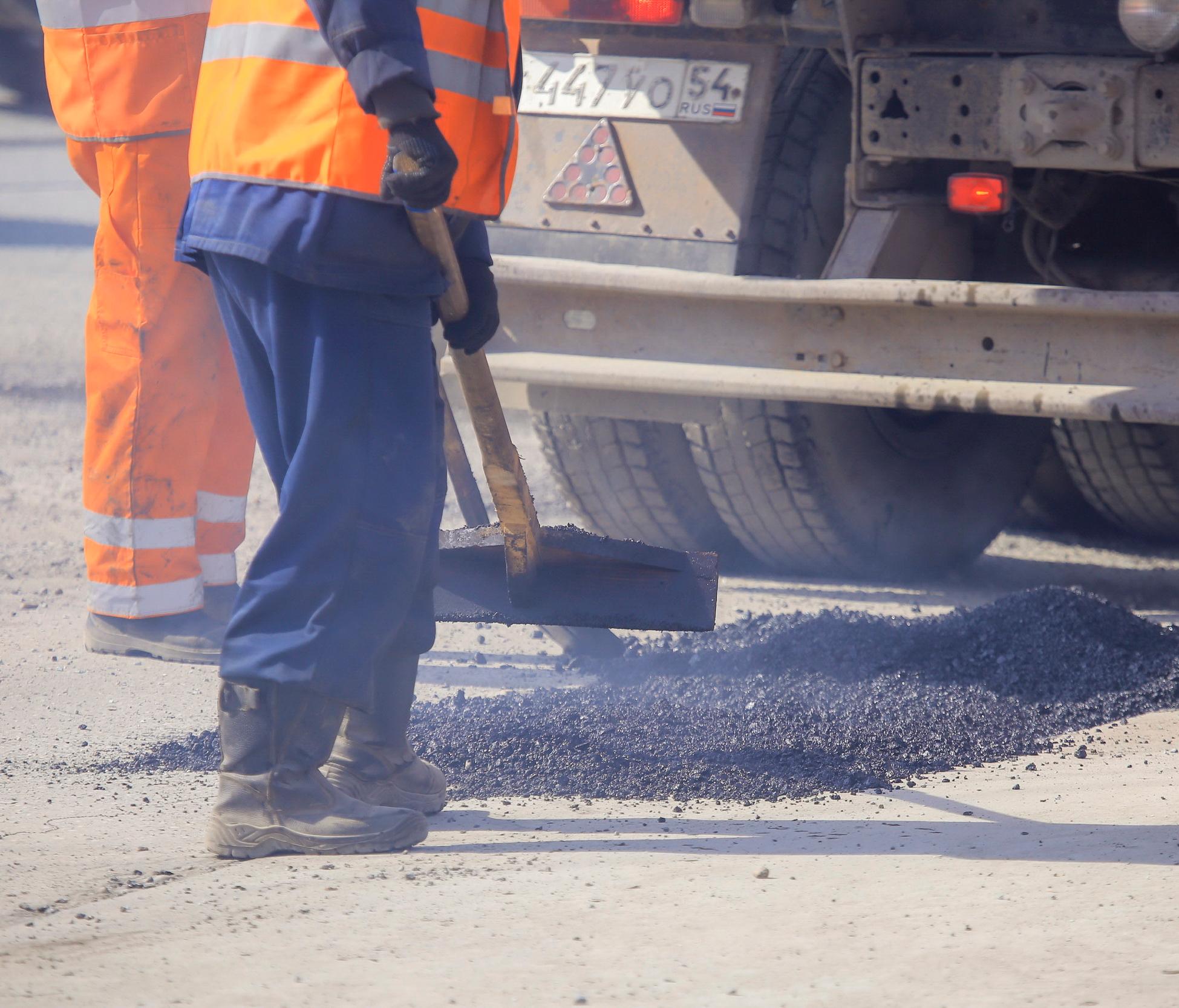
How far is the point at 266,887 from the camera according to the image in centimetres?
238

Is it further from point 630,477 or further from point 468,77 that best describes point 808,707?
point 468,77

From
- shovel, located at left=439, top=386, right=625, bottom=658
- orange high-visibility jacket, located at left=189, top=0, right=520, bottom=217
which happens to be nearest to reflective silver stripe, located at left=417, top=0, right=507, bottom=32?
orange high-visibility jacket, located at left=189, top=0, right=520, bottom=217

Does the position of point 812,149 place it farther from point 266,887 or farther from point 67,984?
point 67,984

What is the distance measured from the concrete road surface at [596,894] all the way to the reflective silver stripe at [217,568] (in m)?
0.48

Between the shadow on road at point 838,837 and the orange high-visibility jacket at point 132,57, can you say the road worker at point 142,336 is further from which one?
the shadow on road at point 838,837

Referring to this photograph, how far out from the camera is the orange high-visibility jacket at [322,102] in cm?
242

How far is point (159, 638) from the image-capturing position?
3838mm

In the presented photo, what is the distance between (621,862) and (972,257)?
7.20 ft

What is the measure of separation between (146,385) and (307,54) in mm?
1522

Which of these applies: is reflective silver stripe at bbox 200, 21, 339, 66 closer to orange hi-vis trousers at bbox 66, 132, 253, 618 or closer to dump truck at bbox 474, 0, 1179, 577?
orange hi-vis trousers at bbox 66, 132, 253, 618

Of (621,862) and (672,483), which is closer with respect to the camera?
(621,862)

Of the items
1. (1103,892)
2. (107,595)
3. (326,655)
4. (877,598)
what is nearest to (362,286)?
(326,655)

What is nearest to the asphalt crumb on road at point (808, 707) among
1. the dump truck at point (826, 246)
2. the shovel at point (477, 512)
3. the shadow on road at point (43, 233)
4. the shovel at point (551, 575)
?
the shovel at point (477, 512)

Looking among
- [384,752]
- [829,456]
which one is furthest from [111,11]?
[829,456]
